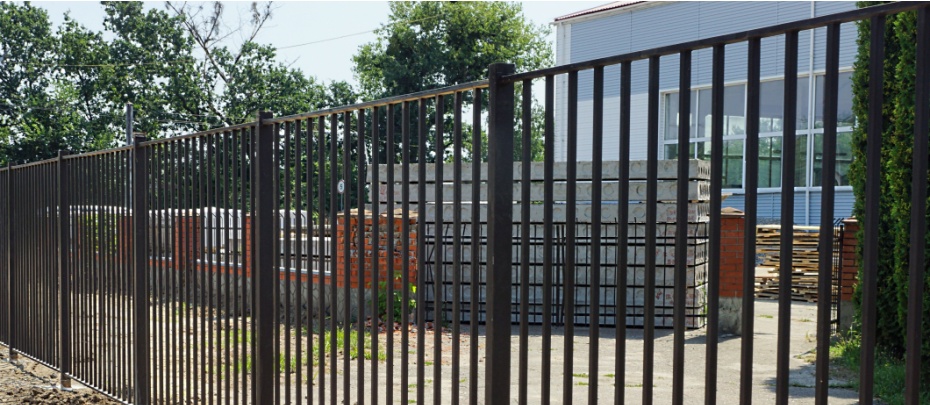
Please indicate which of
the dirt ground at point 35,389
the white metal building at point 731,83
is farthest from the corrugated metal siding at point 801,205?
the dirt ground at point 35,389

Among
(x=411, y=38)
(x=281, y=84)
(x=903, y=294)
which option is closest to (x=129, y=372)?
(x=903, y=294)

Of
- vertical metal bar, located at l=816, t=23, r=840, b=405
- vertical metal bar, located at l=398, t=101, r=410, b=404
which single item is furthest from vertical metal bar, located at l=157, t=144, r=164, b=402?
vertical metal bar, located at l=816, t=23, r=840, b=405

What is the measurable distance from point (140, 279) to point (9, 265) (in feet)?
12.9

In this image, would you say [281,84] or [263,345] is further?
[281,84]

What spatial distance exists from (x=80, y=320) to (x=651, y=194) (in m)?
6.03

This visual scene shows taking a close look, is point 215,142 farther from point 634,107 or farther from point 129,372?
point 634,107

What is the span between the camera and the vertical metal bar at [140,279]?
20.3 feet

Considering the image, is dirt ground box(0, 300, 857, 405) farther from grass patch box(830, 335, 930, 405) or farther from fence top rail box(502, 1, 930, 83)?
fence top rail box(502, 1, 930, 83)

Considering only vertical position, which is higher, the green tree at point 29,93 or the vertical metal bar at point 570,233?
the green tree at point 29,93

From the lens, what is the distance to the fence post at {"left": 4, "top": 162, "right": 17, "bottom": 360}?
9117 mm

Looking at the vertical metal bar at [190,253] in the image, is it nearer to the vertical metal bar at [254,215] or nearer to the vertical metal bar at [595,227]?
the vertical metal bar at [254,215]

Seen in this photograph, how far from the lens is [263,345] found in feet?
15.7

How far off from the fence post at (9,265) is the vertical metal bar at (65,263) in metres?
1.75

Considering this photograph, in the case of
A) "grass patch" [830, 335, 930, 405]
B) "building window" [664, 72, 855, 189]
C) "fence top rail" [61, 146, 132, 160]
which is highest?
"building window" [664, 72, 855, 189]
